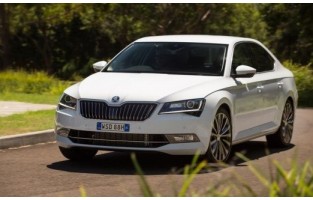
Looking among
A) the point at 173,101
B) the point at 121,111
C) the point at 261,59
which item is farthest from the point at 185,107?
the point at 261,59

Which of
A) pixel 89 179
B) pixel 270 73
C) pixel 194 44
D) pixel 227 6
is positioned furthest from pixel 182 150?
pixel 227 6

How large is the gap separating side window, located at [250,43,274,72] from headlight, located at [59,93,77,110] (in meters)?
2.95

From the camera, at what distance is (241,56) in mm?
11969

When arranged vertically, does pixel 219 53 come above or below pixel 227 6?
A: above

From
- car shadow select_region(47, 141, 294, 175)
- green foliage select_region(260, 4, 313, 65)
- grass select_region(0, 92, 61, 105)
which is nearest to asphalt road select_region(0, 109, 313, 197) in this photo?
car shadow select_region(47, 141, 294, 175)

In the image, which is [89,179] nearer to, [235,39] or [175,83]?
[175,83]

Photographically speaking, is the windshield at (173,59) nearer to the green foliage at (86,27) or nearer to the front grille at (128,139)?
the front grille at (128,139)

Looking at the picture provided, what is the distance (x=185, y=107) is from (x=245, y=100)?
152 centimetres

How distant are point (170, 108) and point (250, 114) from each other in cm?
186

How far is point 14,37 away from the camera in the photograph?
4762 centimetres

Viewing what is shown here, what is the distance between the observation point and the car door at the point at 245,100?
1112cm

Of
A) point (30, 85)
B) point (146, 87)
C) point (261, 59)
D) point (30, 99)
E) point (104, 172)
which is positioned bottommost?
point (30, 85)

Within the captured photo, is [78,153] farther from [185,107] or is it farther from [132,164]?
[185,107]

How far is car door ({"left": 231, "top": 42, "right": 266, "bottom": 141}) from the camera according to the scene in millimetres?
11117
